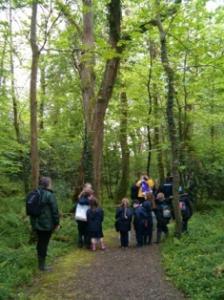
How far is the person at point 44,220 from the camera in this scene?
7.98m

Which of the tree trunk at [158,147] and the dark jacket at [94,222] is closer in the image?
the dark jacket at [94,222]

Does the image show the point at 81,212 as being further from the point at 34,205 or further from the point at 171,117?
the point at 171,117

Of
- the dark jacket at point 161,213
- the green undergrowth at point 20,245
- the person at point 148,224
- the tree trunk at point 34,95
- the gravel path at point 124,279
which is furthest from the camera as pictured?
the dark jacket at point 161,213

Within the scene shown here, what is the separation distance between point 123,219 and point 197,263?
354cm

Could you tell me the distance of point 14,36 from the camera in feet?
54.6

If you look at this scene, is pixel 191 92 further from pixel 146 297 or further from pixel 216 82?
pixel 146 297

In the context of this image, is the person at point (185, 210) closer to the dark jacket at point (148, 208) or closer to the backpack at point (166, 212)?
the backpack at point (166, 212)

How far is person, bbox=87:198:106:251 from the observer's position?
428 inches

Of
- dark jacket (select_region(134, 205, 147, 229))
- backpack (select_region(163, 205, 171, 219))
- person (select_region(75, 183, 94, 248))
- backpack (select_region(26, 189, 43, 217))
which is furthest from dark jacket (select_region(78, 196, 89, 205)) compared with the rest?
backpack (select_region(26, 189, 43, 217))

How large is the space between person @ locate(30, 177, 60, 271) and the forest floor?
0.49 m

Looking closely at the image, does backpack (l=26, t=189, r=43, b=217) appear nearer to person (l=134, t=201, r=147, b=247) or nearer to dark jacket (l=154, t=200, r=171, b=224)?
person (l=134, t=201, r=147, b=247)

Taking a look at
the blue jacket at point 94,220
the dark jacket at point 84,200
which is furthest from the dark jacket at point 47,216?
the dark jacket at point 84,200

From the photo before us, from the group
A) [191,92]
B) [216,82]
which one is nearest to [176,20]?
[216,82]

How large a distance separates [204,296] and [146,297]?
92cm
